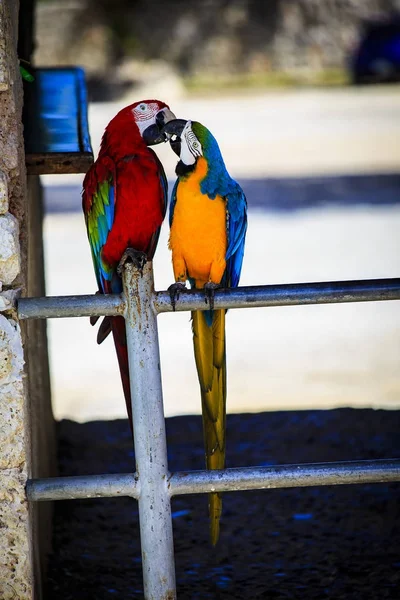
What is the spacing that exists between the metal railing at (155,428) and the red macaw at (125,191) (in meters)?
0.68

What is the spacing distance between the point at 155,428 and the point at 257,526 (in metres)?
1.41

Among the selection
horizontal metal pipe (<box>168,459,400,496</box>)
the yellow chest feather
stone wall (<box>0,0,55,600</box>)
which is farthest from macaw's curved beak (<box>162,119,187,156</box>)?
horizontal metal pipe (<box>168,459,400,496</box>)

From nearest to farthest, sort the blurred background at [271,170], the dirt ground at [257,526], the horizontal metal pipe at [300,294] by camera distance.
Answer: the horizontal metal pipe at [300,294] < the dirt ground at [257,526] < the blurred background at [271,170]

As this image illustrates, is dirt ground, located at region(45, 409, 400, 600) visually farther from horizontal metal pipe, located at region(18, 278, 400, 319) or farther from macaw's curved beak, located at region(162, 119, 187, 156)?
macaw's curved beak, located at region(162, 119, 187, 156)

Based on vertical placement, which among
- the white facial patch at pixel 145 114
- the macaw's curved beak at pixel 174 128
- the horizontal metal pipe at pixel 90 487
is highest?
the white facial patch at pixel 145 114

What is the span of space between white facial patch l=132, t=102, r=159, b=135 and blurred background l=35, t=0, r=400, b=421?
2332 millimetres

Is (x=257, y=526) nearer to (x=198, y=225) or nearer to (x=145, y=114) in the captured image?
(x=198, y=225)

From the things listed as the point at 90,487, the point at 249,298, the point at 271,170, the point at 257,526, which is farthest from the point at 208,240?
the point at 271,170

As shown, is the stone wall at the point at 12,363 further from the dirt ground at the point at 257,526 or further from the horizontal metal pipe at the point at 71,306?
the dirt ground at the point at 257,526

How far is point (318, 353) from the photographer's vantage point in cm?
569

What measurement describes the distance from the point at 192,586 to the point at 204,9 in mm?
21201

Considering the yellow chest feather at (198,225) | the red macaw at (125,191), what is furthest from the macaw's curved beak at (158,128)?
the yellow chest feather at (198,225)

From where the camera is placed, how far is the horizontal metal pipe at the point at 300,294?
6.44 feet

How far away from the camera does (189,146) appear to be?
8.18 ft
